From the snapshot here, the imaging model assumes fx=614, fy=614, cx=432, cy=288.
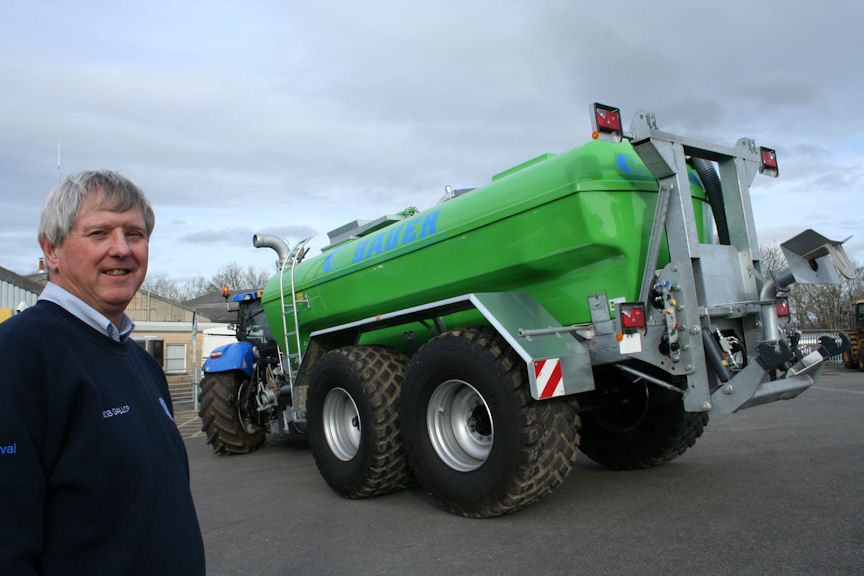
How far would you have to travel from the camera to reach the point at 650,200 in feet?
14.5

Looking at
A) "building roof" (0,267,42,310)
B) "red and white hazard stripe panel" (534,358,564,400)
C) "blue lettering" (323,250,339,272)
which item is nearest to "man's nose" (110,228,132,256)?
"red and white hazard stripe panel" (534,358,564,400)

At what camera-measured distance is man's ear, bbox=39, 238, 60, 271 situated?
1638 mm

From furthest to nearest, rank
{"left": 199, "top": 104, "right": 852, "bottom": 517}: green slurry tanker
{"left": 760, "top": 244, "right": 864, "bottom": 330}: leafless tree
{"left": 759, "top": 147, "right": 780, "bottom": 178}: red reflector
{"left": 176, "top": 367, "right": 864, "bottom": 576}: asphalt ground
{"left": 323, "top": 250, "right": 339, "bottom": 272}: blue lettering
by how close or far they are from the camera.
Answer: {"left": 760, "top": 244, "right": 864, "bottom": 330}: leafless tree, {"left": 323, "top": 250, "right": 339, "bottom": 272}: blue lettering, {"left": 759, "top": 147, "right": 780, "bottom": 178}: red reflector, {"left": 199, "top": 104, "right": 852, "bottom": 517}: green slurry tanker, {"left": 176, "top": 367, "right": 864, "bottom": 576}: asphalt ground

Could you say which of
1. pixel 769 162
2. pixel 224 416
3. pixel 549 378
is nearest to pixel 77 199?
pixel 549 378

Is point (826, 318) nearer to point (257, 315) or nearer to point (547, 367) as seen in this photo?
point (257, 315)

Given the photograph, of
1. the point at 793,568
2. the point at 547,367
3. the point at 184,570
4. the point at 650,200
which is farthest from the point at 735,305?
the point at 184,570

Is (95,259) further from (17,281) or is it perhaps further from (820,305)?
(820,305)

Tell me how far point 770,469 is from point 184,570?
5105mm

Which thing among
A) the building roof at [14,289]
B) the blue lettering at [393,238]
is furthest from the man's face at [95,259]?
the building roof at [14,289]

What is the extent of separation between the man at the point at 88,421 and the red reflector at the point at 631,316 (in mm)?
2839

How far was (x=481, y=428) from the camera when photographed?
4.63 meters

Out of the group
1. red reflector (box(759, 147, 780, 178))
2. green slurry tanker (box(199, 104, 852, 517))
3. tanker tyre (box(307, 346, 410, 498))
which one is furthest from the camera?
tanker tyre (box(307, 346, 410, 498))

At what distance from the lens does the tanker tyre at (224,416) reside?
333 inches

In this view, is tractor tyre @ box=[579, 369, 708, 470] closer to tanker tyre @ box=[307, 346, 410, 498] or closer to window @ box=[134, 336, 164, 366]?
tanker tyre @ box=[307, 346, 410, 498]
